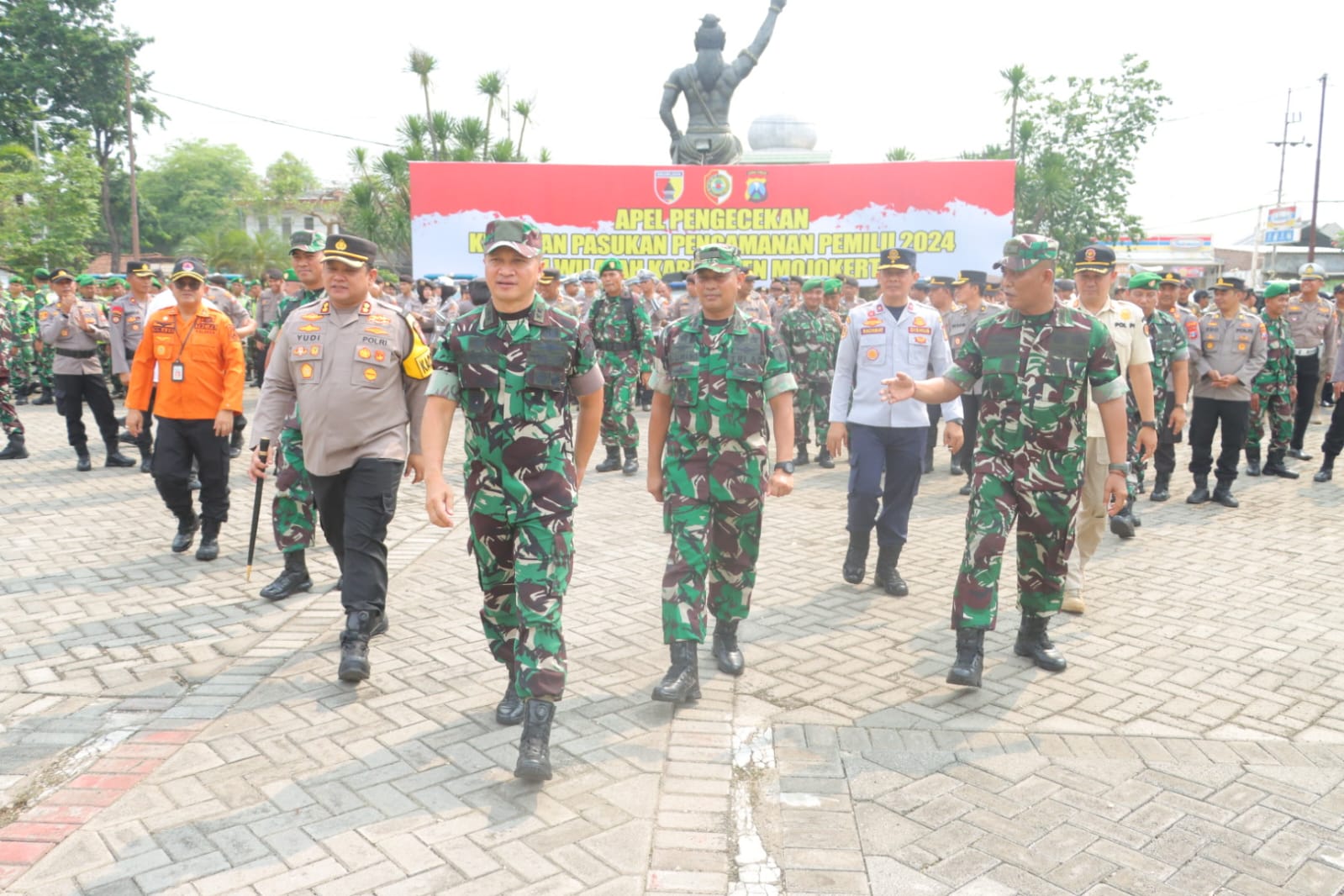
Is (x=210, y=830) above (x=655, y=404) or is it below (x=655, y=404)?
below

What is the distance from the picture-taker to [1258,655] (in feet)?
16.9

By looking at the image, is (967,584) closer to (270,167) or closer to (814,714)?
(814,714)

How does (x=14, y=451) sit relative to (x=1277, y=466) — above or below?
below

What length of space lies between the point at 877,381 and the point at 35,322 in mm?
16395

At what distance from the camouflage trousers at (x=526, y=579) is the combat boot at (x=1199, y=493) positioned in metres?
7.30

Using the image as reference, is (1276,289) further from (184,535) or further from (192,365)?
(184,535)

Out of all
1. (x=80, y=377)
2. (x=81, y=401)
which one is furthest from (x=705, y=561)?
(x=81, y=401)

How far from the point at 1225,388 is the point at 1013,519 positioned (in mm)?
5732

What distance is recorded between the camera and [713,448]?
14.9ft

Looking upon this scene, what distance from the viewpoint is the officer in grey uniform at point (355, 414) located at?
473cm

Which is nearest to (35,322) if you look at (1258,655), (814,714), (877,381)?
(877,381)

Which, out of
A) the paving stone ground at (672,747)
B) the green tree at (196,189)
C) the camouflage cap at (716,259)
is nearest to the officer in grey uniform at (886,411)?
the paving stone ground at (672,747)

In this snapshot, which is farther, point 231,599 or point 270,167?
point 270,167

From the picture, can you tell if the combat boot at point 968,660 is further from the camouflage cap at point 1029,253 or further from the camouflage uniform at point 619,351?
the camouflage uniform at point 619,351
